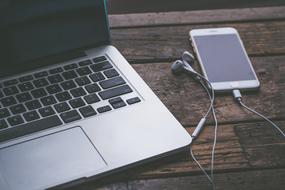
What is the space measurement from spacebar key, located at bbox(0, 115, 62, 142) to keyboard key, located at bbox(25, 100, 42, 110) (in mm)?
31

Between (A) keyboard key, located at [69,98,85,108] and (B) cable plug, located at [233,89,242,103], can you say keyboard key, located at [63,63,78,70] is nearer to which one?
(A) keyboard key, located at [69,98,85,108]

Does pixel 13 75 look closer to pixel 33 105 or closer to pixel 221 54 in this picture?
pixel 33 105

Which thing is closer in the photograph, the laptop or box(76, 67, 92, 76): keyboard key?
the laptop

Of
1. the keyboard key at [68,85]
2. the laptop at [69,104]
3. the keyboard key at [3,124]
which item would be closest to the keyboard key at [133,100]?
the laptop at [69,104]

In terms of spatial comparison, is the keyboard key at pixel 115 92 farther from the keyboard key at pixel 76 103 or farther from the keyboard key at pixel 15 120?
the keyboard key at pixel 15 120

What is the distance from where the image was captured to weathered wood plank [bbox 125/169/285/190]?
29.1 inches

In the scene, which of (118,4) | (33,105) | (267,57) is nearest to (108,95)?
(33,105)

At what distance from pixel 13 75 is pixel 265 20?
1.87ft

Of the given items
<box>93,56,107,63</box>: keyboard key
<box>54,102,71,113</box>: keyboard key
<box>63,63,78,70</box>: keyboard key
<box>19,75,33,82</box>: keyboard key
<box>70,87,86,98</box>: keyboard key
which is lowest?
<box>54,102,71,113</box>: keyboard key

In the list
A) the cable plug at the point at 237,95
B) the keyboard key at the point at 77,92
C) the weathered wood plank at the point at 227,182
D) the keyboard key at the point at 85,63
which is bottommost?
the weathered wood plank at the point at 227,182

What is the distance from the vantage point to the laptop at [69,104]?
0.72 m

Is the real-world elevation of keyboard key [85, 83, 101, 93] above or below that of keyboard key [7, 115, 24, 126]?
below

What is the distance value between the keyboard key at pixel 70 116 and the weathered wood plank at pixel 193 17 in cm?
30

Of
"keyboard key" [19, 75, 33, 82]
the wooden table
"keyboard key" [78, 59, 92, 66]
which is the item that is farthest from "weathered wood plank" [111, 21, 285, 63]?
"keyboard key" [19, 75, 33, 82]
